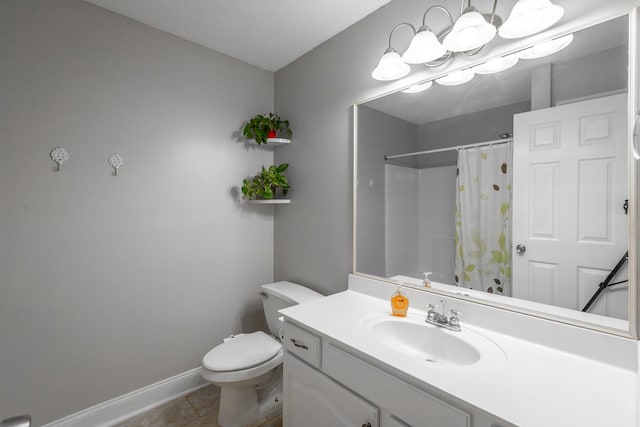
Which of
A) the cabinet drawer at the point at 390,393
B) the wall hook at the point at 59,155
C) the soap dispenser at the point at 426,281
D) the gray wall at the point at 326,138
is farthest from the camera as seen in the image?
the gray wall at the point at 326,138

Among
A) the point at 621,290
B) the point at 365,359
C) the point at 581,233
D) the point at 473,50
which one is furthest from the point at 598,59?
the point at 365,359

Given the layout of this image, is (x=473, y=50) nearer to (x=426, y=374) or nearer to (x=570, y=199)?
(x=570, y=199)

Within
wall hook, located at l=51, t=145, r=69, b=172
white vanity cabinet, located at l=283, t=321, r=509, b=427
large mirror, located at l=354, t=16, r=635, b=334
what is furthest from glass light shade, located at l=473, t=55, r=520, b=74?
wall hook, located at l=51, t=145, r=69, b=172

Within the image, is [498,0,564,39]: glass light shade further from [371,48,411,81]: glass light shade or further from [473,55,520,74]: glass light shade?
[371,48,411,81]: glass light shade

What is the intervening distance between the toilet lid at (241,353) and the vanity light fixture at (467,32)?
5.30ft

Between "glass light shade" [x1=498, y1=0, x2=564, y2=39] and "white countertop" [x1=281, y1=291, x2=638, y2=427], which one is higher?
"glass light shade" [x1=498, y1=0, x2=564, y2=39]

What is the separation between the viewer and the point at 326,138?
1918 mm

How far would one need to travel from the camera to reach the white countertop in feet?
2.18

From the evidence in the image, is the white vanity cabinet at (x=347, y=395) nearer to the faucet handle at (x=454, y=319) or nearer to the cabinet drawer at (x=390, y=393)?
the cabinet drawer at (x=390, y=393)

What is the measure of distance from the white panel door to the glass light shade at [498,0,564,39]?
0.29 meters

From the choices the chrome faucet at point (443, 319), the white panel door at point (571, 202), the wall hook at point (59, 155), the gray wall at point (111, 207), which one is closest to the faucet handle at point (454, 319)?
the chrome faucet at point (443, 319)

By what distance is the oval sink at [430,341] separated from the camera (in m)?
1.02

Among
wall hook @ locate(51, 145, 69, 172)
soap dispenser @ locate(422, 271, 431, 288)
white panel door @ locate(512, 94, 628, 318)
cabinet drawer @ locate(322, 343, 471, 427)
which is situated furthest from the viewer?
wall hook @ locate(51, 145, 69, 172)

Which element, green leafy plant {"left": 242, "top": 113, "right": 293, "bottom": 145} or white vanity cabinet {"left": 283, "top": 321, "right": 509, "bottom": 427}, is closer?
white vanity cabinet {"left": 283, "top": 321, "right": 509, "bottom": 427}
